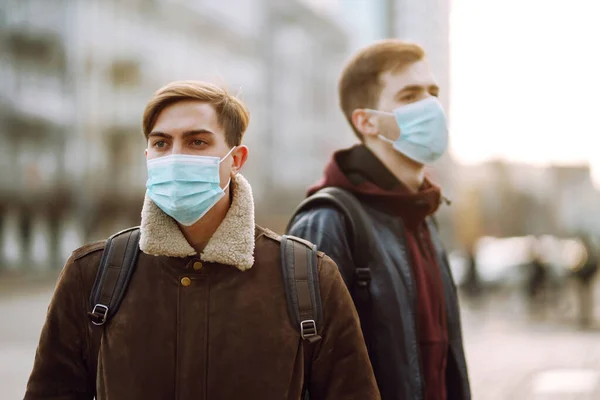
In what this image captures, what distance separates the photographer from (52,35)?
104 feet

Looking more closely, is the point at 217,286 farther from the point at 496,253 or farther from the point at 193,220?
the point at 496,253

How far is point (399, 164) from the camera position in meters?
3.64

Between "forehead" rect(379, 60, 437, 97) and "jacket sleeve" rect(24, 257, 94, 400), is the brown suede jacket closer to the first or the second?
"jacket sleeve" rect(24, 257, 94, 400)

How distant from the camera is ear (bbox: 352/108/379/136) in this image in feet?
12.0

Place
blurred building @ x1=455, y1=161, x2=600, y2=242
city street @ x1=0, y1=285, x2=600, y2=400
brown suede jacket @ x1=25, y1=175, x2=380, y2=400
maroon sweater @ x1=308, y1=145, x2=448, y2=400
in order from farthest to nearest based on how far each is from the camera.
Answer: blurred building @ x1=455, y1=161, x2=600, y2=242 < city street @ x1=0, y1=285, x2=600, y2=400 < maroon sweater @ x1=308, y1=145, x2=448, y2=400 < brown suede jacket @ x1=25, y1=175, x2=380, y2=400

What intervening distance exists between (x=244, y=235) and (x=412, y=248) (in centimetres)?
115

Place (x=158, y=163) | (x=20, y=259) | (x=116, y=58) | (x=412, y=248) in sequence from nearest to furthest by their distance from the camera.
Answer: (x=158, y=163), (x=412, y=248), (x=20, y=259), (x=116, y=58)

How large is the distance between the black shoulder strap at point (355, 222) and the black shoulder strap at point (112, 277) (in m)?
0.97

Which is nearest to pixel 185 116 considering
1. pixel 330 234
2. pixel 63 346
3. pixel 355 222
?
pixel 63 346

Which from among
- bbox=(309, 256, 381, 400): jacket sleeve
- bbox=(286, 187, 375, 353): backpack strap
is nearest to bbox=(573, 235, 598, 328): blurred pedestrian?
bbox=(286, 187, 375, 353): backpack strap

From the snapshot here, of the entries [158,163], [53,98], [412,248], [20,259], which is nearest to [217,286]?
[158,163]

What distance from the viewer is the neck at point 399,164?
3.62 meters

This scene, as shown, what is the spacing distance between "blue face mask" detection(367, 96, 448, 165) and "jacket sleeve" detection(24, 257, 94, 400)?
167cm

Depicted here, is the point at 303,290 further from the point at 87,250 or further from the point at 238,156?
the point at 87,250
